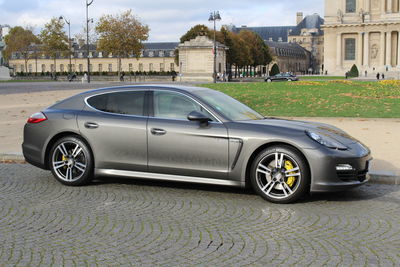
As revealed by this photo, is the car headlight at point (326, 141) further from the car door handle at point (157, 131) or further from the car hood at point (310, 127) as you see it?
the car door handle at point (157, 131)

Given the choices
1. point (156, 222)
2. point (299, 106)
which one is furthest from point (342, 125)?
point (156, 222)

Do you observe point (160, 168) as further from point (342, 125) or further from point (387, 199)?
point (342, 125)

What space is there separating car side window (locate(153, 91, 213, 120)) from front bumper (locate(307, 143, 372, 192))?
1599mm

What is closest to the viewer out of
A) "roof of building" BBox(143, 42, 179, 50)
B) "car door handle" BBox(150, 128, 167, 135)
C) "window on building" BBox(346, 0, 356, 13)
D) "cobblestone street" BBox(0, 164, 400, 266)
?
"cobblestone street" BBox(0, 164, 400, 266)

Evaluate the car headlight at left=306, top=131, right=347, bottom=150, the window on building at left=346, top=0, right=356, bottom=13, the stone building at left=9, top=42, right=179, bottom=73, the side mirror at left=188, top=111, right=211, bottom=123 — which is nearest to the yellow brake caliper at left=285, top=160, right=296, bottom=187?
the car headlight at left=306, top=131, right=347, bottom=150

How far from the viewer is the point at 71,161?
7.84 m

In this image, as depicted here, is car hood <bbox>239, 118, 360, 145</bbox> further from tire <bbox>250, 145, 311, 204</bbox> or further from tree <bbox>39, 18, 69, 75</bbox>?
tree <bbox>39, 18, 69, 75</bbox>

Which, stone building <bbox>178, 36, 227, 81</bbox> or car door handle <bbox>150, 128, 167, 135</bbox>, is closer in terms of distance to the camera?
car door handle <bbox>150, 128, 167, 135</bbox>

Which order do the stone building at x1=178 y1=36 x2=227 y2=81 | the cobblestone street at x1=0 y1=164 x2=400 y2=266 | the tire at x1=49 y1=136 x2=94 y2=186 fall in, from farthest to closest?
the stone building at x1=178 y1=36 x2=227 y2=81, the tire at x1=49 y1=136 x2=94 y2=186, the cobblestone street at x1=0 y1=164 x2=400 y2=266

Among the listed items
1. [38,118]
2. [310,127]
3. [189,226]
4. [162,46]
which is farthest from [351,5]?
[189,226]

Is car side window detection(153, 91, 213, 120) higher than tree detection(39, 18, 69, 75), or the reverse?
tree detection(39, 18, 69, 75)

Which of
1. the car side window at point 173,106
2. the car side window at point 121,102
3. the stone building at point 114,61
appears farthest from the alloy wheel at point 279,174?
the stone building at point 114,61

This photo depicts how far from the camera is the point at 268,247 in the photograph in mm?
4953

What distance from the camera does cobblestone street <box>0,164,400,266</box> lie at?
184 inches
